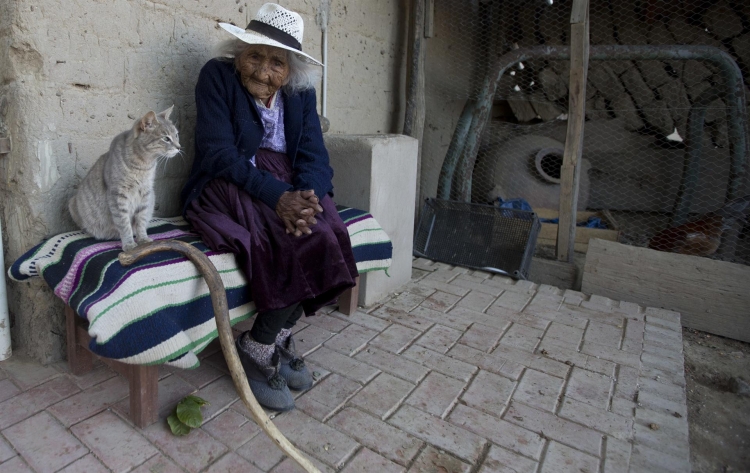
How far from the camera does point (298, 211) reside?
216 cm

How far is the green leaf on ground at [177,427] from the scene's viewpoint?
1867mm

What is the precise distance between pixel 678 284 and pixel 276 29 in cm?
311

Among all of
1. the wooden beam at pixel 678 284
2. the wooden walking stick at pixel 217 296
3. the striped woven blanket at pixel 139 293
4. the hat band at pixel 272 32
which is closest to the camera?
the striped woven blanket at pixel 139 293

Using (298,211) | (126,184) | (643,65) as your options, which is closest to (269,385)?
(298,211)

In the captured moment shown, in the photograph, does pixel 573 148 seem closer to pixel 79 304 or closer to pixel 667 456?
pixel 667 456

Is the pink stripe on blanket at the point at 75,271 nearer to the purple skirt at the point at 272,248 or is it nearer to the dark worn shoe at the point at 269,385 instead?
the purple skirt at the point at 272,248

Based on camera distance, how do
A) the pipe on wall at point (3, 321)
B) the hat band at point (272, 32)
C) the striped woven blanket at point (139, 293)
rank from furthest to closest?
the hat band at point (272, 32) < the pipe on wall at point (3, 321) < the striped woven blanket at point (139, 293)

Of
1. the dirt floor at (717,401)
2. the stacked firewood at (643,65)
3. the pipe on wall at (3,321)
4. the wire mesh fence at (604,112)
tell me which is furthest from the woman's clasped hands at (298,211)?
the stacked firewood at (643,65)

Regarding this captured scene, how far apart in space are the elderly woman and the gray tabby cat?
0.23 m

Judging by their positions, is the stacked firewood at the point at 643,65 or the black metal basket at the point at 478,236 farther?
the stacked firewood at the point at 643,65

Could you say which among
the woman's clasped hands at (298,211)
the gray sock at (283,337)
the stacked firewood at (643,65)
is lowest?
the gray sock at (283,337)

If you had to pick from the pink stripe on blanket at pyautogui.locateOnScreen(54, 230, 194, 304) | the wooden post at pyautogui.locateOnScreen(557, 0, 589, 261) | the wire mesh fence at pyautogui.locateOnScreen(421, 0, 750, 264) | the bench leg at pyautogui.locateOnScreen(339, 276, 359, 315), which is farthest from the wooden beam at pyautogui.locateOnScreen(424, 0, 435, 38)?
the pink stripe on blanket at pyautogui.locateOnScreen(54, 230, 194, 304)

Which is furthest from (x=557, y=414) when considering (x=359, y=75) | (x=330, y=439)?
(x=359, y=75)

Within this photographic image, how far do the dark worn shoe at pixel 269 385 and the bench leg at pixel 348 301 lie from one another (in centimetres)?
77
